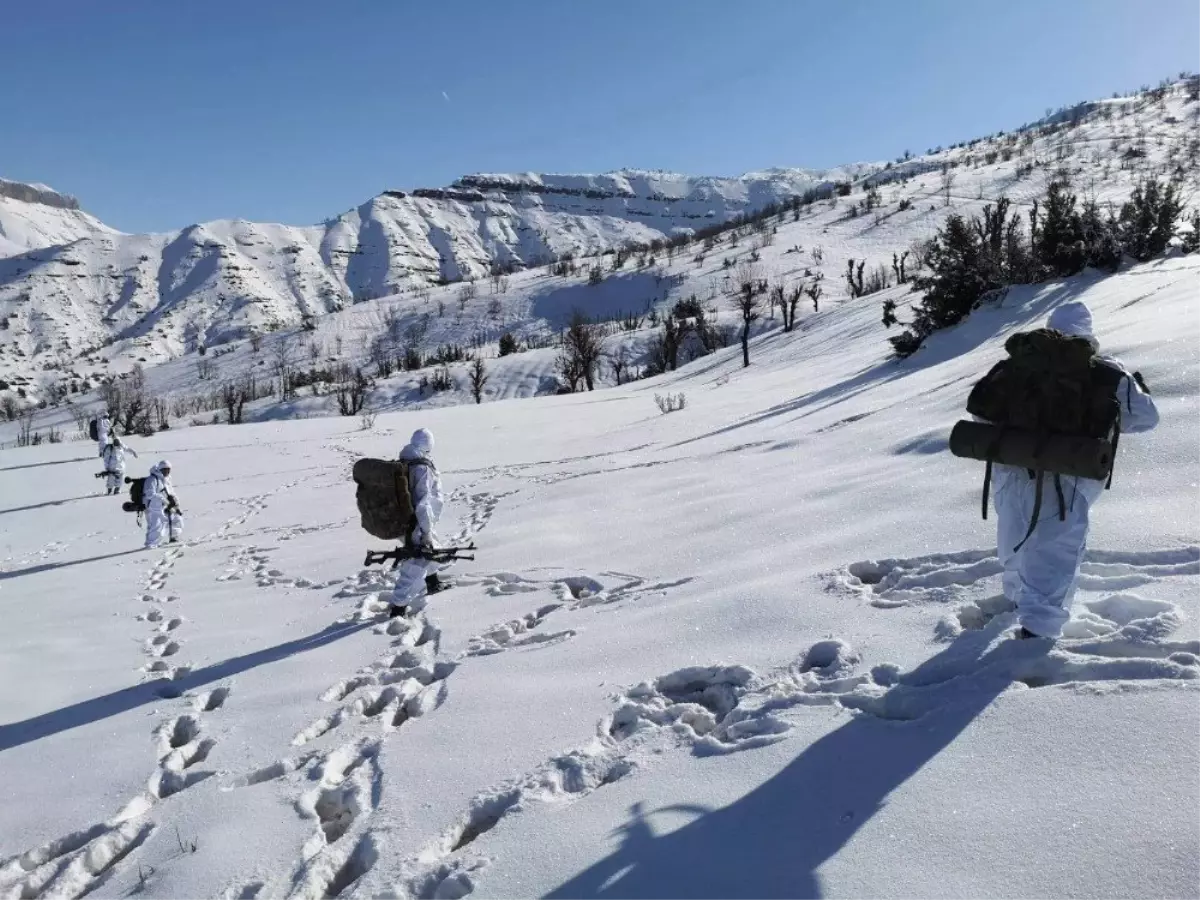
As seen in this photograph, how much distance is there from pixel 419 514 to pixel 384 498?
0.38 m

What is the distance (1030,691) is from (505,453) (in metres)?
15.6

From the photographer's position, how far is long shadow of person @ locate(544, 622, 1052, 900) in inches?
96.1

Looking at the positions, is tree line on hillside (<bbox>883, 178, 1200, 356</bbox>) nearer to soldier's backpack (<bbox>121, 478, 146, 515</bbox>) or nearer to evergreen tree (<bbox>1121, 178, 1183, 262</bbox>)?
evergreen tree (<bbox>1121, 178, 1183, 262</bbox>)

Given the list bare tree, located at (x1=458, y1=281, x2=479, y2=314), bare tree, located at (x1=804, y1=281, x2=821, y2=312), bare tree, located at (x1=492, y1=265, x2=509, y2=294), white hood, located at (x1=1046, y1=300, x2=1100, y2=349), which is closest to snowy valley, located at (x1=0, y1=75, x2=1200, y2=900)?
white hood, located at (x1=1046, y1=300, x2=1100, y2=349)

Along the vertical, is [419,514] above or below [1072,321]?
below

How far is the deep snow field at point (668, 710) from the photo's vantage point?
2.51 metres

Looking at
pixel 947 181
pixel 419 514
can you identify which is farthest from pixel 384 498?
pixel 947 181

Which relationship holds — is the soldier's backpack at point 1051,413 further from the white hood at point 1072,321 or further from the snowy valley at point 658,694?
the snowy valley at point 658,694

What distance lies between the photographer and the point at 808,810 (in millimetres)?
2688

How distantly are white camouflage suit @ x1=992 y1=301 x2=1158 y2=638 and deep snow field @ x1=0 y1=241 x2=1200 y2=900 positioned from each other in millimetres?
180

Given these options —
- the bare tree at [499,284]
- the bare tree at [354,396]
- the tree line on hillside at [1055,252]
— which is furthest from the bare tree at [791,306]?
the bare tree at [499,284]

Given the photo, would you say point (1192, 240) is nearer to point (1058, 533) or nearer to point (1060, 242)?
point (1060, 242)

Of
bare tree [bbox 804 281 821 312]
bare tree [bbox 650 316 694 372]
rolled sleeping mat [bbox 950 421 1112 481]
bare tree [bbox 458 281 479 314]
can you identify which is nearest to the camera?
rolled sleeping mat [bbox 950 421 1112 481]

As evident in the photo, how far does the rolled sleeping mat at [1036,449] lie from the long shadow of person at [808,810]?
0.93m
